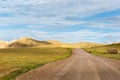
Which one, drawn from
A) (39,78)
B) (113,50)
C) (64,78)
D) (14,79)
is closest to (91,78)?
(64,78)

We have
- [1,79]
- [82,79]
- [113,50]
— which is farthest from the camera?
[113,50]

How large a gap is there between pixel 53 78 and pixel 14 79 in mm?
3097

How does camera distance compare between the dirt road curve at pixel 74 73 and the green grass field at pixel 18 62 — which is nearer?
the dirt road curve at pixel 74 73

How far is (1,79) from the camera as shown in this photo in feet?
80.6

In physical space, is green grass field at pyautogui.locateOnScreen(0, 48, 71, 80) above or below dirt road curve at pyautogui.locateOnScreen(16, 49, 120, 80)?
above

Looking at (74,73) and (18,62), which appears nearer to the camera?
(74,73)

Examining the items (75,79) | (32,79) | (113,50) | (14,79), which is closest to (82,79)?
(75,79)

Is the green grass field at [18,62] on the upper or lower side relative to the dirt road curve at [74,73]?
upper

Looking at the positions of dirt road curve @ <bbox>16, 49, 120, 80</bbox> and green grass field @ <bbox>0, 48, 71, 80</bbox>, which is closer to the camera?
dirt road curve @ <bbox>16, 49, 120, 80</bbox>

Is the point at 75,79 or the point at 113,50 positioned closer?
the point at 75,79

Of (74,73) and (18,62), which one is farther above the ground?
(18,62)

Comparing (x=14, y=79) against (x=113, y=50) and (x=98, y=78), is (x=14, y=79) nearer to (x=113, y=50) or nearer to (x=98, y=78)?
(x=98, y=78)

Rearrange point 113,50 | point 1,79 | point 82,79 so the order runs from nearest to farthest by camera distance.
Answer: point 82,79 < point 1,79 < point 113,50

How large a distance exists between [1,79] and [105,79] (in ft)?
27.2
